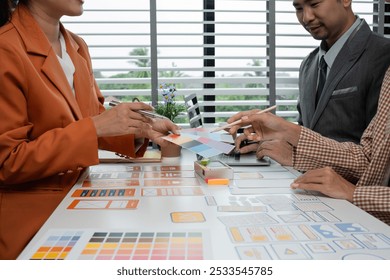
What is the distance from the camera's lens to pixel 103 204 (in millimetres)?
1553

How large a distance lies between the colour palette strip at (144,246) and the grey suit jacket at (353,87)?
1.59 metres

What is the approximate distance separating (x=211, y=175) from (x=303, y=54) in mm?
2466

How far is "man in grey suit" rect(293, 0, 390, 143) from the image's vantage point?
2.54 meters

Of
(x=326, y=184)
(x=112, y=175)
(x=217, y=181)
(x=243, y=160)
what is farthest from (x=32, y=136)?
(x=326, y=184)

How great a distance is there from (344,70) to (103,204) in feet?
5.34

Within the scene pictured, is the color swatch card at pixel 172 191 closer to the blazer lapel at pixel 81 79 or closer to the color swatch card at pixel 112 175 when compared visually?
the color swatch card at pixel 112 175

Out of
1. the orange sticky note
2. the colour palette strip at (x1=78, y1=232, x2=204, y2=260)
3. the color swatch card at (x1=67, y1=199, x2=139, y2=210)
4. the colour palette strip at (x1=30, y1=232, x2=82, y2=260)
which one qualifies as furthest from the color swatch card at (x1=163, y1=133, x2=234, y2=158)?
the colour palette strip at (x1=30, y1=232, x2=82, y2=260)

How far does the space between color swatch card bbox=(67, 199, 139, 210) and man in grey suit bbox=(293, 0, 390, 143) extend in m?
1.44

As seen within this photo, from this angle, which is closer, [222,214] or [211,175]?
[222,214]

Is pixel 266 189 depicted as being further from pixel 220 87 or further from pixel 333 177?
pixel 220 87

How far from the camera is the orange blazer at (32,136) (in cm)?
173

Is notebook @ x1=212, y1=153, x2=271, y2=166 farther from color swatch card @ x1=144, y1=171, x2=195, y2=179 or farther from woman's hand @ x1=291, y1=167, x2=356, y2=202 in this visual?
woman's hand @ x1=291, y1=167, x2=356, y2=202
